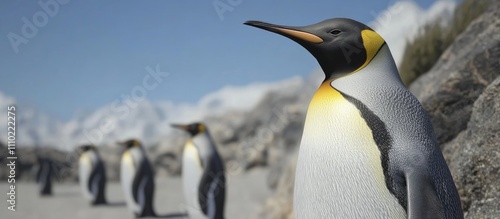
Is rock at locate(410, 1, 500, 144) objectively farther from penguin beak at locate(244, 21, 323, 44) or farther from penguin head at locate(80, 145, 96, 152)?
penguin head at locate(80, 145, 96, 152)

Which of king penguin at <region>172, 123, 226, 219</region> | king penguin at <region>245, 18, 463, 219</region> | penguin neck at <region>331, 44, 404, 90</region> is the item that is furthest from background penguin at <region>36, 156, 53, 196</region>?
penguin neck at <region>331, 44, 404, 90</region>

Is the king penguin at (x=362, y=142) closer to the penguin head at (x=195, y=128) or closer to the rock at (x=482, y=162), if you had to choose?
the rock at (x=482, y=162)

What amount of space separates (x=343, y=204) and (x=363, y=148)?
25 centimetres

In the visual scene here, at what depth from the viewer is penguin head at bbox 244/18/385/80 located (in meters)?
2.16

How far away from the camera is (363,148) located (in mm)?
1967

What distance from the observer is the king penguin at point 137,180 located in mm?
9414

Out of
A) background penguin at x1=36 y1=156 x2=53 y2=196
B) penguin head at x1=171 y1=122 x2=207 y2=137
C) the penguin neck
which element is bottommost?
background penguin at x1=36 y1=156 x2=53 y2=196

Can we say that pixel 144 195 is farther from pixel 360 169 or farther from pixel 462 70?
pixel 360 169

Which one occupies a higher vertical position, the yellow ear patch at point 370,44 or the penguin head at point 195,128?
the yellow ear patch at point 370,44

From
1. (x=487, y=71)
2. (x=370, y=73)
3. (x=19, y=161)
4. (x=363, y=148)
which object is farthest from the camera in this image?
(x=19, y=161)

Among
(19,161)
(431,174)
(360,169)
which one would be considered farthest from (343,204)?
(19,161)

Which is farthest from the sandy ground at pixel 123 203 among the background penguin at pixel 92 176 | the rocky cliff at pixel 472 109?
the rocky cliff at pixel 472 109

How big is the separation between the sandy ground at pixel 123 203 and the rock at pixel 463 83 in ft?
17.7

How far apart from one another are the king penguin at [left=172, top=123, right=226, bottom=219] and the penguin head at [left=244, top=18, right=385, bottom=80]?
538 centimetres
